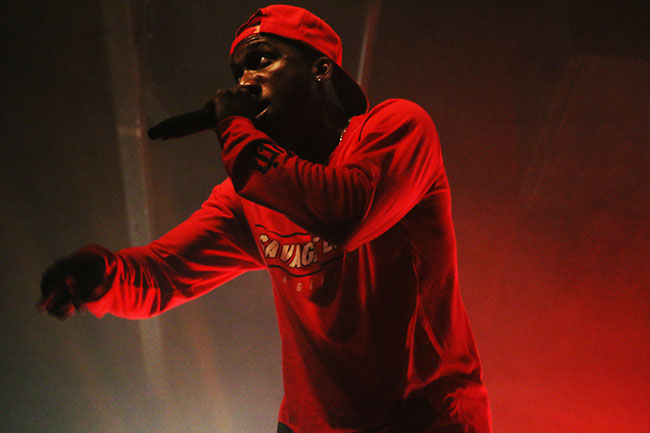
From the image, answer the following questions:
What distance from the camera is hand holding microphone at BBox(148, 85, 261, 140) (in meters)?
0.77

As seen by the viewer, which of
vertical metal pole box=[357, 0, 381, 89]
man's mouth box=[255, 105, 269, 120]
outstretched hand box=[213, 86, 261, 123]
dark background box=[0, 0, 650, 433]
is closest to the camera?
outstretched hand box=[213, 86, 261, 123]

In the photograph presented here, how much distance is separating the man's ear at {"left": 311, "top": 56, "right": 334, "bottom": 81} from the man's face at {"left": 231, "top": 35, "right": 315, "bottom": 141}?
0.04 feet

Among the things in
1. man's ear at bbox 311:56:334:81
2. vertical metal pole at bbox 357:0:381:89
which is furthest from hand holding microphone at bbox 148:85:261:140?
vertical metal pole at bbox 357:0:381:89

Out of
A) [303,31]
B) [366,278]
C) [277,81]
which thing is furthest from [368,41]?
[366,278]

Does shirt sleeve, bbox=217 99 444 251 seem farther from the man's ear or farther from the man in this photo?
the man's ear

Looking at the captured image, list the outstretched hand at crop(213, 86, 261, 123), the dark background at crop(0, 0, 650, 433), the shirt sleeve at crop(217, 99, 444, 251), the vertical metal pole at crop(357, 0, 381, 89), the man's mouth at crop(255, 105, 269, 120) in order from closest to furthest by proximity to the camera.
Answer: the shirt sleeve at crop(217, 99, 444, 251), the outstretched hand at crop(213, 86, 261, 123), the man's mouth at crop(255, 105, 269, 120), the dark background at crop(0, 0, 650, 433), the vertical metal pole at crop(357, 0, 381, 89)

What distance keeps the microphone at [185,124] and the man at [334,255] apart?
3cm

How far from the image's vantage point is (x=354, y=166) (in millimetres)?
688

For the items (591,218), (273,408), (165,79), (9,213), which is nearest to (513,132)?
(591,218)

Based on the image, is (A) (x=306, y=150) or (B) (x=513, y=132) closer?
(A) (x=306, y=150)

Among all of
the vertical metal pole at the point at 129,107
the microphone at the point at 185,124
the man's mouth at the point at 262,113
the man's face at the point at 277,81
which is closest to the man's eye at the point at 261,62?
the man's face at the point at 277,81

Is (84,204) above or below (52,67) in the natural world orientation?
below

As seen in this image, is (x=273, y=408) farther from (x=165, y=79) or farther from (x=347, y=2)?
(x=347, y=2)

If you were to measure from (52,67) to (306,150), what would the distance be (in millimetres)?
876
